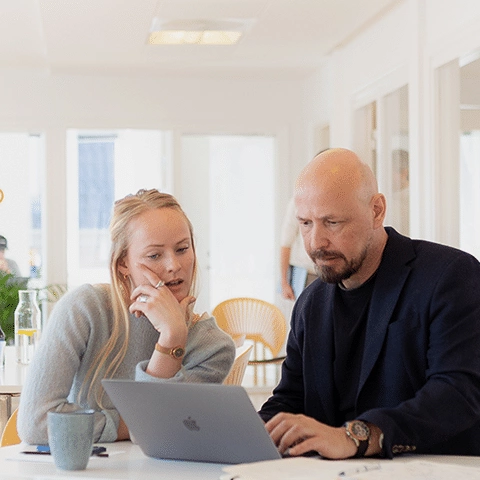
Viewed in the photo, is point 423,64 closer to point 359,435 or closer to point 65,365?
point 65,365

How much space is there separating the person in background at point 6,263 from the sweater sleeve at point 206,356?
226 inches

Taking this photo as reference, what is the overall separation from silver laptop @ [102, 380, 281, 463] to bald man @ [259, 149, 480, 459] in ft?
0.84

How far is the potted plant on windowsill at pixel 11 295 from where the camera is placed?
648cm

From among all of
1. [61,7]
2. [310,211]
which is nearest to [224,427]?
[310,211]

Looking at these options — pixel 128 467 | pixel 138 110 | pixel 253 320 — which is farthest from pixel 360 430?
pixel 138 110

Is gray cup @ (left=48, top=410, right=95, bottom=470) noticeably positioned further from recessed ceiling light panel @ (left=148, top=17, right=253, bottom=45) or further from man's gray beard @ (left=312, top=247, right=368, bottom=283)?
recessed ceiling light panel @ (left=148, top=17, right=253, bottom=45)

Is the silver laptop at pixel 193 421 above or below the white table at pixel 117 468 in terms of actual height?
above

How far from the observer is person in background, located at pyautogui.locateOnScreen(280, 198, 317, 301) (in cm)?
654

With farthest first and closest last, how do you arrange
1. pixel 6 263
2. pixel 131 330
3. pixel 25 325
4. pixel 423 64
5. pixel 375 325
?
1. pixel 6 263
2. pixel 423 64
3. pixel 25 325
4. pixel 131 330
5. pixel 375 325

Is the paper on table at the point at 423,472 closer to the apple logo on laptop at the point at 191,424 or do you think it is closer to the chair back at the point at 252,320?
the apple logo on laptop at the point at 191,424

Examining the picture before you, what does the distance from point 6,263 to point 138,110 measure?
5.69ft

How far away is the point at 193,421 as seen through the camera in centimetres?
161

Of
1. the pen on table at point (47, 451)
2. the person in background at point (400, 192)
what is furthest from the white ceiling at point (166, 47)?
the pen on table at point (47, 451)

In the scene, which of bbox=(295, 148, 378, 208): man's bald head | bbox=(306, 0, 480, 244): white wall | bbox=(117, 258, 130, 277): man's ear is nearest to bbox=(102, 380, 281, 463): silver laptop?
bbox=(117, 258, 130, 277): man's ear
